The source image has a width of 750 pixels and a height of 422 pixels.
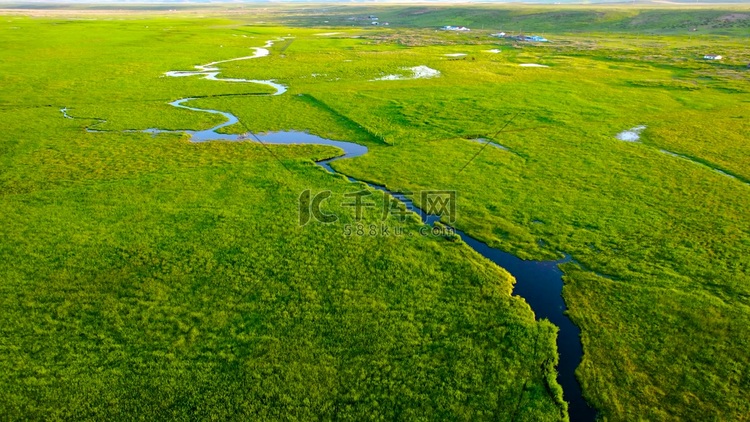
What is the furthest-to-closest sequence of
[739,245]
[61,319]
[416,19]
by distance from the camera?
[416,19] → [739,245] → [61,319]

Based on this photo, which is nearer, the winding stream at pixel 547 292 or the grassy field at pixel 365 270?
A: the grassy field at pixel 365 270

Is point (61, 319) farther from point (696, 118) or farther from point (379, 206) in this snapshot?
point (696, 118)

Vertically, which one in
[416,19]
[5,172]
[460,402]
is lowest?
[460,402]

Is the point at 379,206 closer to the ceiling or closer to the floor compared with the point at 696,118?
closer to the floor

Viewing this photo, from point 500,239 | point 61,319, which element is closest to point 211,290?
point 61,319

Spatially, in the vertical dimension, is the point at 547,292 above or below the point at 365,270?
below

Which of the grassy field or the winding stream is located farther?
the winding stream

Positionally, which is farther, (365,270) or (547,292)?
(365,270)

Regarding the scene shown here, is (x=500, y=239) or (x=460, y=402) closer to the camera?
(x=460, y=402)
